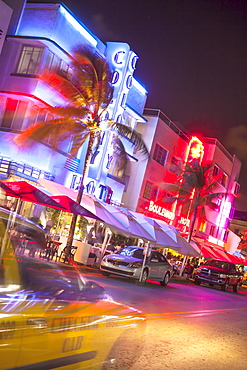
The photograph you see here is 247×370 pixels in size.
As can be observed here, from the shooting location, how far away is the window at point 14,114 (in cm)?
2500

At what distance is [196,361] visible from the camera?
7473mm

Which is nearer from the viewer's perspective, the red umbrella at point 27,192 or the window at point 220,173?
the red umbrella at point 27,192

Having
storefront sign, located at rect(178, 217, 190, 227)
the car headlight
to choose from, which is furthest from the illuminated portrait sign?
the car headlight

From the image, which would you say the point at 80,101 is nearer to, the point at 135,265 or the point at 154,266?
the point at 135,265

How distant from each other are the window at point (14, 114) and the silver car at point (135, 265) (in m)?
8.66

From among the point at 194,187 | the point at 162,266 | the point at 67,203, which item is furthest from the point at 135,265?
the point at 194,187

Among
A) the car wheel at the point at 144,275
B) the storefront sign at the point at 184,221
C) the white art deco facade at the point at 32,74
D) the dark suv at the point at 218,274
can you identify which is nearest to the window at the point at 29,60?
the white art deco facade at the point at 32,74

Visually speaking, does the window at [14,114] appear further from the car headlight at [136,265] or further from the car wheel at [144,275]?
the car wheel at [144,275]

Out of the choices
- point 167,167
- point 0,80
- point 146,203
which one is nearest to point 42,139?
point 0,80

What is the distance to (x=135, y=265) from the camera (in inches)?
808

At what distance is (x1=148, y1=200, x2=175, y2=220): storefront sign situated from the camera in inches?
1535

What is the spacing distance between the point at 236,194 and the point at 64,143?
38.8 metres

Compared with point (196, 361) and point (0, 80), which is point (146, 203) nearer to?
point (0, 80)

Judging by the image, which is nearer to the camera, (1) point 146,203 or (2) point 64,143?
(2) point 64,143
